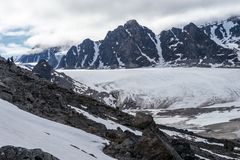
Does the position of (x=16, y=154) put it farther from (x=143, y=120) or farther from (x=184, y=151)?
(x=143, y=120)

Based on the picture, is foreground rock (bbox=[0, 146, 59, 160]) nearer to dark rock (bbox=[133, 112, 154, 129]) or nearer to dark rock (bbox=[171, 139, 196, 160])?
dark rock (bbox=[171, 139, 196, 160])

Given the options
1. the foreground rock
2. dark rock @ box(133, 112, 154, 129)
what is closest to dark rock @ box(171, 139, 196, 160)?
dark rock @ box(133, 112, 154, 129)

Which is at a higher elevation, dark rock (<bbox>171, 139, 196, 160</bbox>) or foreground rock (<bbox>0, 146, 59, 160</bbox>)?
foreground rock (<bbox>0, 146, 59, 160</bbox>)

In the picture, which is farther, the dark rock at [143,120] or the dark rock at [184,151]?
the dark rock at [143,120]

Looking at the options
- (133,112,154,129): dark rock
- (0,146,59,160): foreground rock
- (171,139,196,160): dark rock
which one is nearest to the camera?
(0,146,59,160): foreground rock

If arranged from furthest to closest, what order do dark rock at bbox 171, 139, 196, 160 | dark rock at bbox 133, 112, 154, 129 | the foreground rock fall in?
dark rock at bbox 133, 112, 154, 129, dark rock at bbox 171, 139, 196, 160, the foreground rock

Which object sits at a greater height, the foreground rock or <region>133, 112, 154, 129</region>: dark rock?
the foreground rock

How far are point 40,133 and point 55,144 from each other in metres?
1.81

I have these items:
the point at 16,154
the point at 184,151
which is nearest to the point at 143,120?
the point at 184,151

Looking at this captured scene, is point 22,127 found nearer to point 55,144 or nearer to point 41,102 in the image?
point 55,144

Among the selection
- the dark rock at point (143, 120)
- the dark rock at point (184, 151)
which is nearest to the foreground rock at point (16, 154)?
the dark rock at point (184, 151)

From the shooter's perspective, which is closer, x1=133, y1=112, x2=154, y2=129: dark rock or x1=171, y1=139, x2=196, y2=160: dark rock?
x1=171, y1=139, x2=196, y2=160: dark rock

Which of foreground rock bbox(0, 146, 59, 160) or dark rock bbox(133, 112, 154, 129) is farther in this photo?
dark rock bbox(133, 112, 154, 129)

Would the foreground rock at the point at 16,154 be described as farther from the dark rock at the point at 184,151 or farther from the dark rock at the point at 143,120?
the dark rock at the point at 143,120
